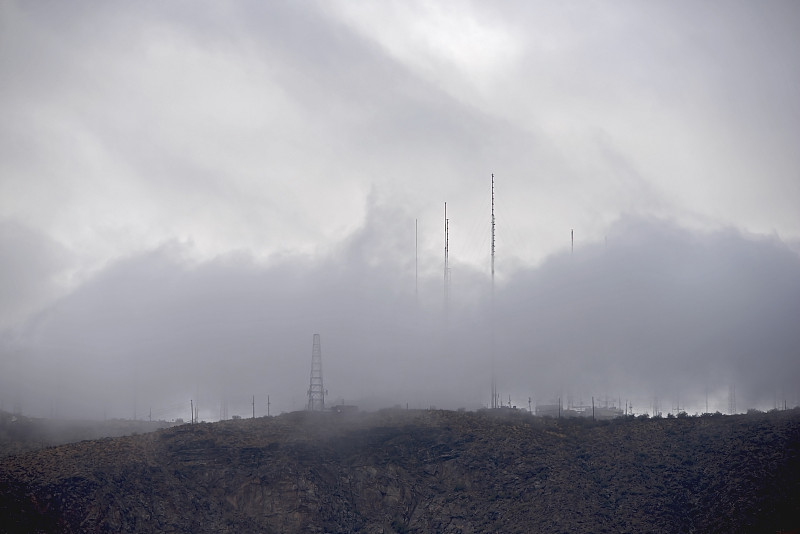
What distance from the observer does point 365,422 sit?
11044 centimetres

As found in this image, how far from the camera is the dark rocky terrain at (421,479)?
8404cm

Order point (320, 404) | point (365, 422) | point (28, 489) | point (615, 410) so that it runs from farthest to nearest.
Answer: point (615, 410) < point (320, 404) < point (365, 422) < point (28, 489)

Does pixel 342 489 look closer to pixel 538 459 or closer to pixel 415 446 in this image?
pixel 415 446

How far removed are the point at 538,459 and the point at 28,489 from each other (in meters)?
51.7

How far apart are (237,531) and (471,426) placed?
31.6m

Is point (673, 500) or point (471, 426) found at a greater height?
point (471, 426)

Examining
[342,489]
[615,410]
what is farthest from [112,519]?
[615,410]

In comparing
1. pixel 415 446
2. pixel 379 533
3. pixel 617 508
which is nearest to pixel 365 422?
pixel 415 446

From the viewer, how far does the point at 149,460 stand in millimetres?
95125

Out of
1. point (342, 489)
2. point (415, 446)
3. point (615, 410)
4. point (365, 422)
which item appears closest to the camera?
point (342, 489)

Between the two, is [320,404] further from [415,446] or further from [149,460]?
[149,460]

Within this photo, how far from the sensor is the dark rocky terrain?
84044 millimetres

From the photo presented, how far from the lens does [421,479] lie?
96750 millimetres

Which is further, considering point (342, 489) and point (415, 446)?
point (415, 446)
